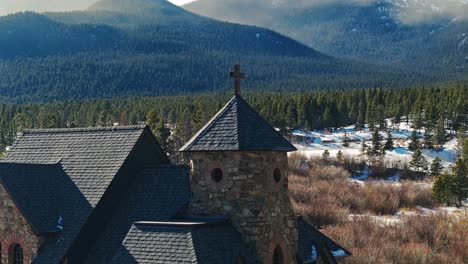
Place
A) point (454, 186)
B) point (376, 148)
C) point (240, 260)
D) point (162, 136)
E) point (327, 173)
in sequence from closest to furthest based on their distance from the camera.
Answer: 1. point (240, 260)
2. point (454, 186)
3. point (327, 173)
4. point (162, 136)
5. point (376, 148)

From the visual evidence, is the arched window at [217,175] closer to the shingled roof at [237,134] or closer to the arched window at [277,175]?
the shingled roof at [237,134]

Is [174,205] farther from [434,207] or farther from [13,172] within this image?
[434,207]

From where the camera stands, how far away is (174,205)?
2002 cm

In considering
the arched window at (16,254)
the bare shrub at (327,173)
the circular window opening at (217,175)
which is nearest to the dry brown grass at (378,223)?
the bare shrub at (327,173)

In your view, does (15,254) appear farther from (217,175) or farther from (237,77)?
(237,77)

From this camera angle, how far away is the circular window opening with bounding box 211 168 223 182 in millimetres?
18719

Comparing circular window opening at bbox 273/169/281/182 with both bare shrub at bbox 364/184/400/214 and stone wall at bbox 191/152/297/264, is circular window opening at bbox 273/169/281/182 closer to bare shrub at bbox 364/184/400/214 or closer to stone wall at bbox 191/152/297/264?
stone wall at bbox 191/152/297/264

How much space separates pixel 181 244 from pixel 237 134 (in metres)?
3.62

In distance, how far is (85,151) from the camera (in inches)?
902

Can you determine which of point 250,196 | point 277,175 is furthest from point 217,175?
point 277,175

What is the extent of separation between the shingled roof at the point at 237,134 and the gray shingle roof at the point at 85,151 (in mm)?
3696

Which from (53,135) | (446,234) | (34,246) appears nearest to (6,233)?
(34,246)

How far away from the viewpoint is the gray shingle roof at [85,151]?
21.4 meters

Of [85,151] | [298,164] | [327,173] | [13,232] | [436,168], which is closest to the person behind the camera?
[13,232]
